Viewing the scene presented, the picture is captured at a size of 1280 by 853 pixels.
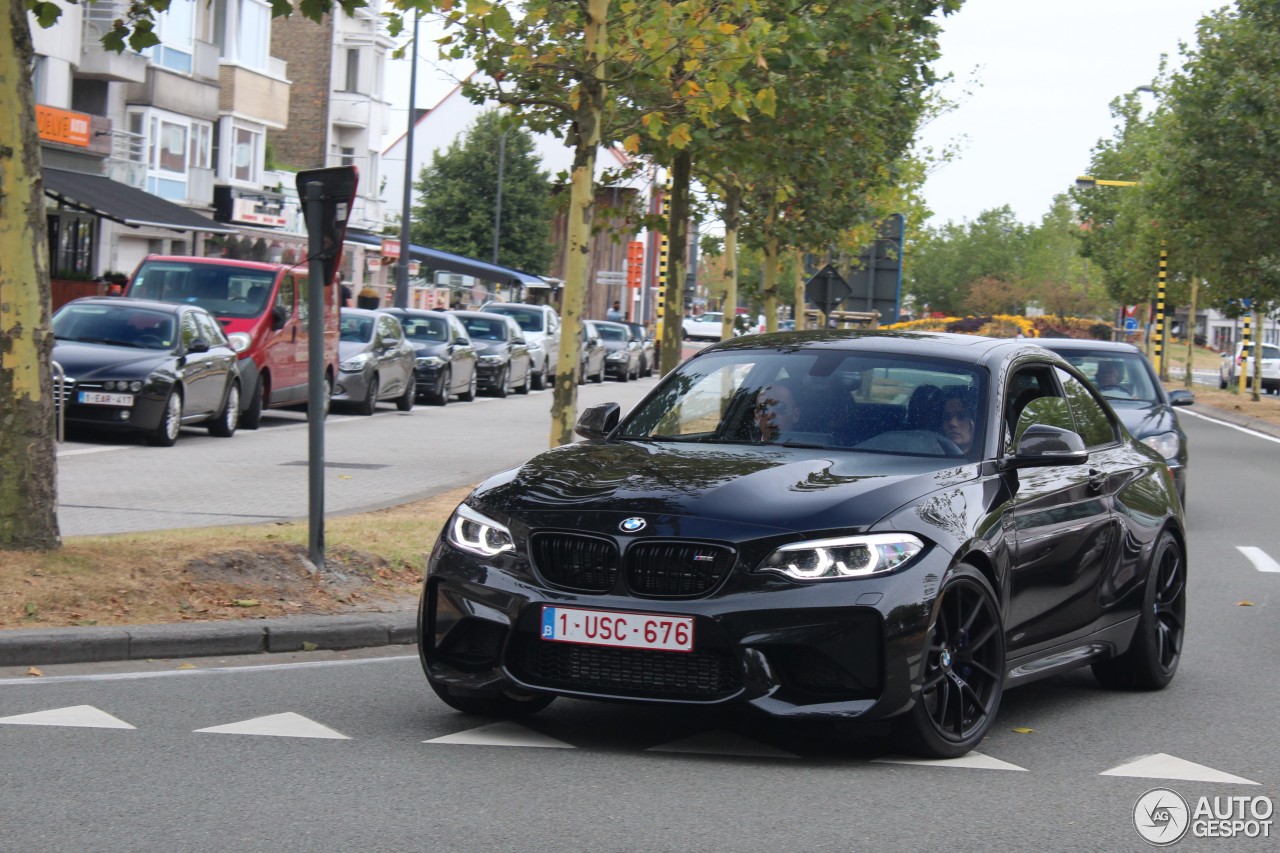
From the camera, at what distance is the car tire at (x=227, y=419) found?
21.8m

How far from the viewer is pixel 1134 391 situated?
1683 centimetres

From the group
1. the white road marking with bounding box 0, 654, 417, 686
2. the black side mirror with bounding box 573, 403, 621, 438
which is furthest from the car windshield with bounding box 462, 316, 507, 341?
the black side mirror with bounding box 573, 403, 621, 438

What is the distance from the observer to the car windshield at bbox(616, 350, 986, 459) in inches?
284

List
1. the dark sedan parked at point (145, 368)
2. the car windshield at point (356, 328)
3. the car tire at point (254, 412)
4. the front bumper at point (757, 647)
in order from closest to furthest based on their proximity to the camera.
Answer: the front bumper at point (757, 647), the dark sedan parked at point (145, 368), the car tire at point (254, 412), the car windshield at point (356, 328)

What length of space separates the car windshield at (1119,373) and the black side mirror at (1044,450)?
9.82m

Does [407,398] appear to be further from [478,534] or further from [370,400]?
[478,534]

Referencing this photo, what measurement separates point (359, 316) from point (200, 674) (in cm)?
2151

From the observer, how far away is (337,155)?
72.9 m

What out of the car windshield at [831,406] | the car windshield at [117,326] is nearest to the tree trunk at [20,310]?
the car windshield at [831,406]

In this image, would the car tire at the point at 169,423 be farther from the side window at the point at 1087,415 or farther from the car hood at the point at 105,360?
the side window at the point at 1087,415

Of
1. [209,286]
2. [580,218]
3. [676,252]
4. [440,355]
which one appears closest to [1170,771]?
[580,218]

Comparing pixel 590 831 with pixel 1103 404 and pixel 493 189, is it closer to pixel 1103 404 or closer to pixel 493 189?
pixel 1103 404

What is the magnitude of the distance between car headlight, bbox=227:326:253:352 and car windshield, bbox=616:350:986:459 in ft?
52.2

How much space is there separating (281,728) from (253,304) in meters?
17.7
